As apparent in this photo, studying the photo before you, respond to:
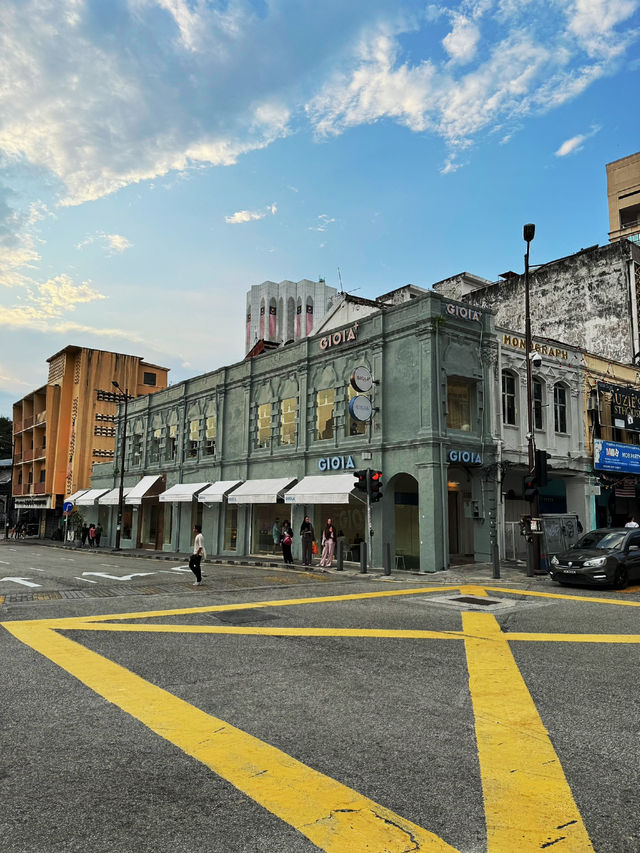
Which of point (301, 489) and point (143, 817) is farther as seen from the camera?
point (301, 489)

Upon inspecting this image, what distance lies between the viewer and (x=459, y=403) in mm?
23156

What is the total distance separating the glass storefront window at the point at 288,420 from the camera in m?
28.6

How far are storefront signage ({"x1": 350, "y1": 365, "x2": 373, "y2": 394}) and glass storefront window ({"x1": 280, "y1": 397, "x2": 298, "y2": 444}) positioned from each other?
5.80m

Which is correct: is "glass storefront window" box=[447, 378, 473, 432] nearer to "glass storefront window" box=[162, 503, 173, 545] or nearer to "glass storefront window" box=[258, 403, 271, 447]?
"glass storefront window" box=[258, 403, 271, 447]

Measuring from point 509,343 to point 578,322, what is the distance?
1105 cm

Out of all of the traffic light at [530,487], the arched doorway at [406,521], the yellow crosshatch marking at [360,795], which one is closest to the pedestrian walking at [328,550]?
the arched doorway at [406,521]

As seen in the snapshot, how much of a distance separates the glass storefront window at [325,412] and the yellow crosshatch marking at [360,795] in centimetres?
1845

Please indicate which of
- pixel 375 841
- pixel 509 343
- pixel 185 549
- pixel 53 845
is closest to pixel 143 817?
pixel 53 845

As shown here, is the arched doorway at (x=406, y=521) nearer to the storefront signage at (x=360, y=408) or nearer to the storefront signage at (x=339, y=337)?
the storefront signage at (x=360, y=408)

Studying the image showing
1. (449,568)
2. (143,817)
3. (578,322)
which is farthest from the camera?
(578,322)

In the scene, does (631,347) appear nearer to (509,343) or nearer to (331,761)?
(509,343)

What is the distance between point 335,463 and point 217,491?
8227mm

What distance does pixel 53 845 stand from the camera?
3.27 metres

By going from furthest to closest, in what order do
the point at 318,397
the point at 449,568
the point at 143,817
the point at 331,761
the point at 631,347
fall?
the point at 631,347 < the point at 318,397 < the point at 449,568 < the point at 331,761 < the point at 143,817
